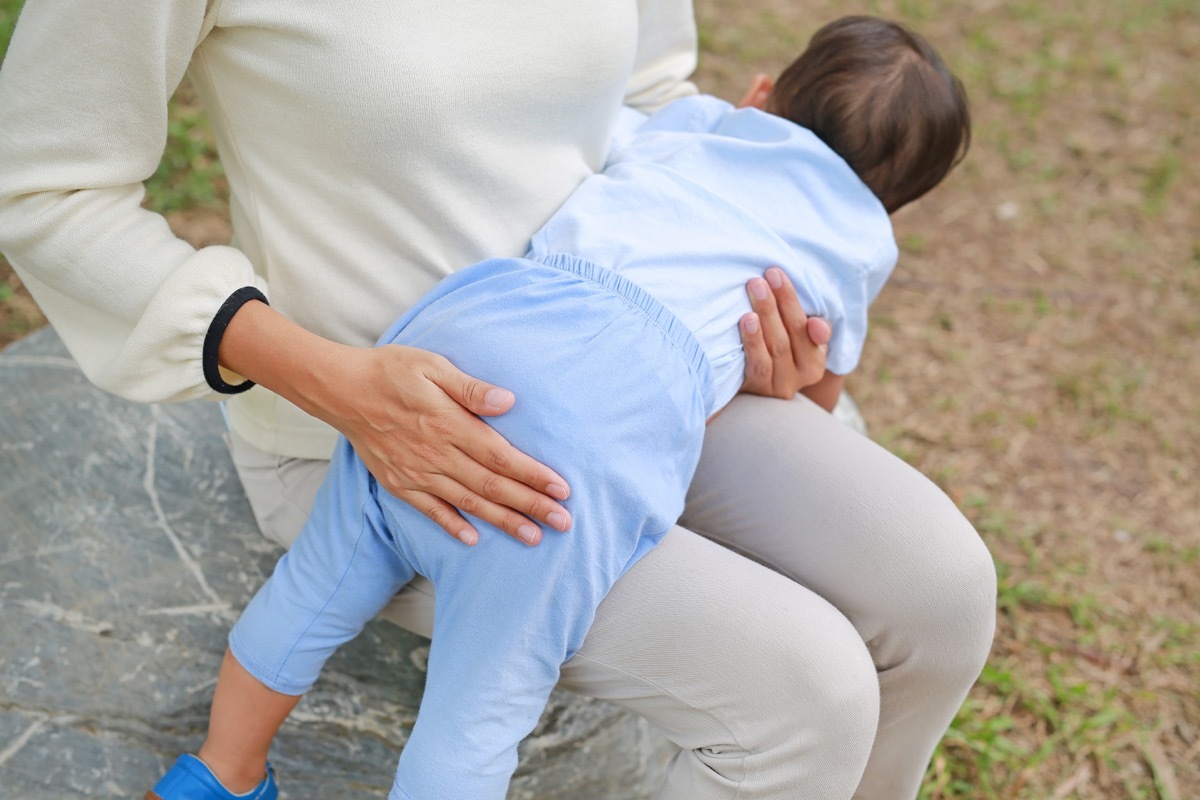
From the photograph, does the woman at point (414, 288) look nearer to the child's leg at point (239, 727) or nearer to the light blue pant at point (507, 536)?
the light blue pant at point (507, 536)

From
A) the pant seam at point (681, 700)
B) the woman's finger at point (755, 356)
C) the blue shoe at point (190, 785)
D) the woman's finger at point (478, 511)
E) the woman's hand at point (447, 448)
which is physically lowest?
the blue shoe at point (190, 785)

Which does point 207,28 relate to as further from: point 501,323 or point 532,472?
point 532,472

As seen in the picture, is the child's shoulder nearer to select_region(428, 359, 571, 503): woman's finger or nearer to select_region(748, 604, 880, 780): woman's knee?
select_region(428, 359, 571, 503): woman's finger

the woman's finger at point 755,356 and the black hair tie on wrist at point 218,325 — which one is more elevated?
the black hair tie on wrist at point 218,325

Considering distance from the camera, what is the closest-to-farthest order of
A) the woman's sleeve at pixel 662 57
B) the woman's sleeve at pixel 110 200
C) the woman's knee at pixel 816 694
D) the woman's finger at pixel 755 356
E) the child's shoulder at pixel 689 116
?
the woman's sleeve at pixel 110 200
the woman's knee at pixel 816 694
the woman's finger at pixel 755 356
the child's shoulder at pixel 689 116
the woman's sleeve at pixel 662 57

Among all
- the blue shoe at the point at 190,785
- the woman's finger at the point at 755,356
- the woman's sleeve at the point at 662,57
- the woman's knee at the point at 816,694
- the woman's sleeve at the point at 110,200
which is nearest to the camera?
the woman's sleeve at the point at 110,200

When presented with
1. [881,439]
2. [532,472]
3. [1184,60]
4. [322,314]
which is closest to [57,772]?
[322,314]

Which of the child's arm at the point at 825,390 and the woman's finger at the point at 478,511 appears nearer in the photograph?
the woman's finger at the point at 478,511

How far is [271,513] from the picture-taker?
65.6 inches

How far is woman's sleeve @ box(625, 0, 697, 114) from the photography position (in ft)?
6.62

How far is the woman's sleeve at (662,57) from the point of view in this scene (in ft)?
6.62

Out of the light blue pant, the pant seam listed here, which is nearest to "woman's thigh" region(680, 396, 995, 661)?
the light blue pant

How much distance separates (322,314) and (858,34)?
1.04 meters

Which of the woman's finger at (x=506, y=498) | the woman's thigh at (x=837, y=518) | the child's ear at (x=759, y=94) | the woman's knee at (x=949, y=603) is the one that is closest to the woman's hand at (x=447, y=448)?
the woman's finger at (x=506, y=498)
